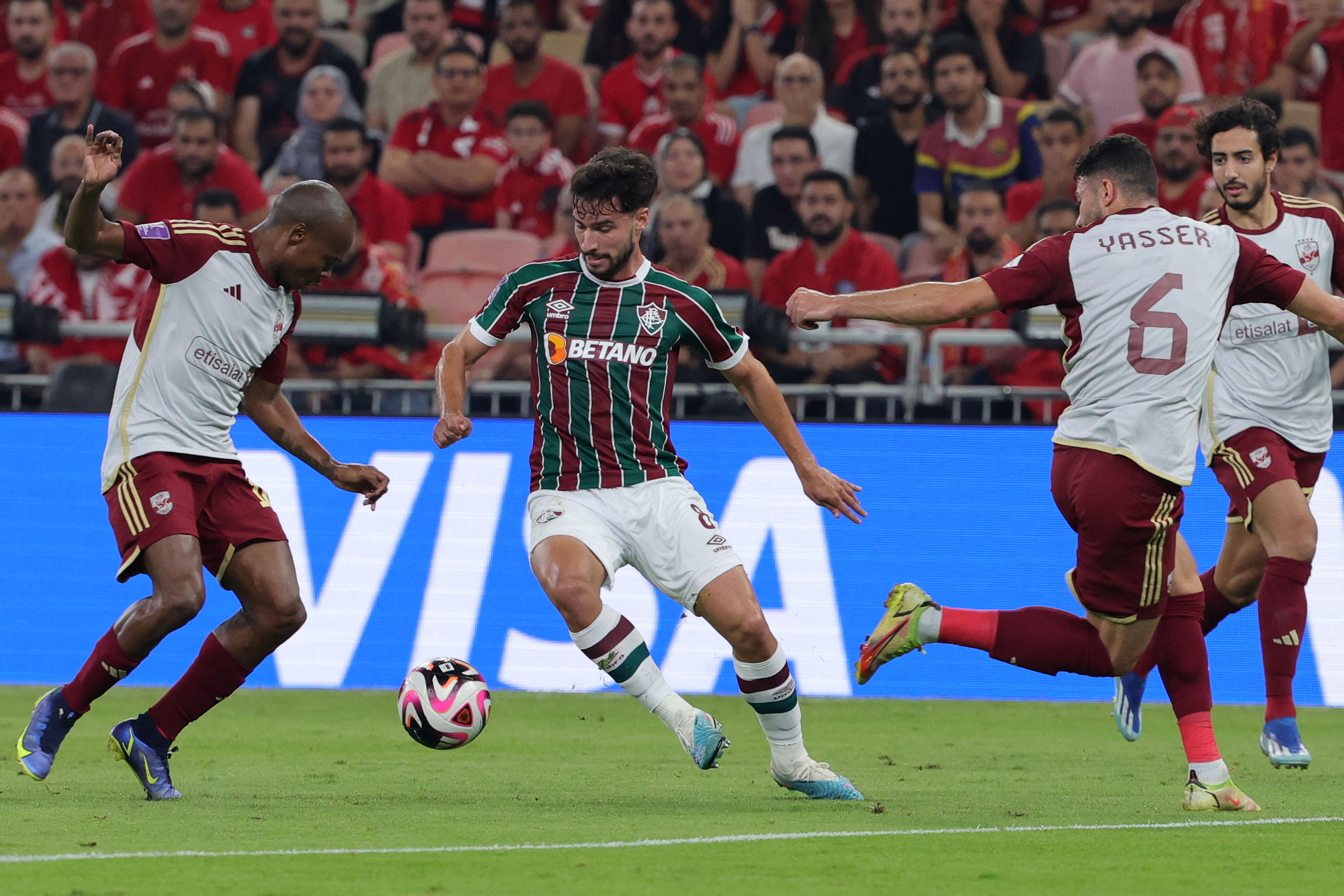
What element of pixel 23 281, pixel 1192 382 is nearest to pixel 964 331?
pixel 1192 382

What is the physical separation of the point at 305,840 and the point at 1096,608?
108 inches

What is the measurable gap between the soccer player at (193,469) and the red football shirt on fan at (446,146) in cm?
753

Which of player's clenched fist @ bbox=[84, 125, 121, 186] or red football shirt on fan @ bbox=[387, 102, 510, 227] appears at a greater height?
player's clenched fist @ bbox=[84, 125, 121, 186]

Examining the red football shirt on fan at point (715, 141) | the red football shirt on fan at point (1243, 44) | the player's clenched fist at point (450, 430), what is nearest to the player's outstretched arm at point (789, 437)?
the player's clenched fist at point (450, 430)

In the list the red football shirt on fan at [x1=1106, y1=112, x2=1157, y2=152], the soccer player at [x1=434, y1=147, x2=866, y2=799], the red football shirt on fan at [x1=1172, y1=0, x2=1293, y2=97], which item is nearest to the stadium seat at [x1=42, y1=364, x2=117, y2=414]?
the soccer player at [x1=434, y1=147, x2=866, y2=799]

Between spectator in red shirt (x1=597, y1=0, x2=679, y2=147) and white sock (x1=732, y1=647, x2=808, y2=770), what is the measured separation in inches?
346

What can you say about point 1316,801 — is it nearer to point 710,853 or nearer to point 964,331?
point 710,853

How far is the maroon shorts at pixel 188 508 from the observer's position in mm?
6039

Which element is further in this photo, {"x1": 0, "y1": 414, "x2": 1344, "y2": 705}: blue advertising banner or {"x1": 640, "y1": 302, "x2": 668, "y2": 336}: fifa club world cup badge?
{"x1": 0, "y1": 414, "x2": 1344, "y2": 705}: blue advertising banner

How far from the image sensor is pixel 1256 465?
23.8 ft

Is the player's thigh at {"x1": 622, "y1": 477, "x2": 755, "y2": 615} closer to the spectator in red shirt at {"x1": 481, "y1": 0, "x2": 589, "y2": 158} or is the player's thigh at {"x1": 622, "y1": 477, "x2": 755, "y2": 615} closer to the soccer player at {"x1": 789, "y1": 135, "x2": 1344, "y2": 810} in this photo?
the soccer player at {"x1": 789, "y1": 135, "x2": 1344, "y2": 810}

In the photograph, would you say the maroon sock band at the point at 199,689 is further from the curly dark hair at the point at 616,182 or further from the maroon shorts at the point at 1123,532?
the maroon shorts at the point at 1123,532

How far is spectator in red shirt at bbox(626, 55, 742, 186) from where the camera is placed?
528 inches

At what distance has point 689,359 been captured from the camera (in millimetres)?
10742
